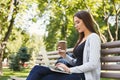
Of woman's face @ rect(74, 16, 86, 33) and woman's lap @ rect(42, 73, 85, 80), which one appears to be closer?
woman's lap @ rect(42, 73, 85, 80)

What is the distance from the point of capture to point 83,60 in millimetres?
4523

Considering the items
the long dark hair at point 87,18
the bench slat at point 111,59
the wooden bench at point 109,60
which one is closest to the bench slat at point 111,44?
the wooden bench at point 109,60

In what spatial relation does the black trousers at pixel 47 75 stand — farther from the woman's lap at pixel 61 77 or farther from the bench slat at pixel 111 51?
the bench slat at pixel 111 51

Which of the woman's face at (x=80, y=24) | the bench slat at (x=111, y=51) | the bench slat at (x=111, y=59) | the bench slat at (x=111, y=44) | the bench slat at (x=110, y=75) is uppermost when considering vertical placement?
the woman's face at (x=80, y=24)

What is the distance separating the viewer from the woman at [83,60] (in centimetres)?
429

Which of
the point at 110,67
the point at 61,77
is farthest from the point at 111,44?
the point at 61,77

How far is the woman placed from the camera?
429 cm

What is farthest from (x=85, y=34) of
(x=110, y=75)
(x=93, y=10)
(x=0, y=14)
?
(x=93, y=10)

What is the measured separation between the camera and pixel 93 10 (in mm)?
31266

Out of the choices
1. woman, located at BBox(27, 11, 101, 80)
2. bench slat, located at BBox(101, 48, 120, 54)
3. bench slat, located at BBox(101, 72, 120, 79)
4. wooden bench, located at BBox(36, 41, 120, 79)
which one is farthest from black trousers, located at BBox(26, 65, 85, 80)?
bench slat, located at BBox(101, 48, 120, 54)

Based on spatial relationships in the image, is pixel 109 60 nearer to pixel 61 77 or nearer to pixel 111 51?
pixel 111 51

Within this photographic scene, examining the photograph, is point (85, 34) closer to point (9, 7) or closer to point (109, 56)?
point (109, 56)

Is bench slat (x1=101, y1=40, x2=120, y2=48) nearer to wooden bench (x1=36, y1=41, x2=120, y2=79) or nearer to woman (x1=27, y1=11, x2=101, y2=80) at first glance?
wooden bench (x1=36, y1=41, x2=120, y2=79)

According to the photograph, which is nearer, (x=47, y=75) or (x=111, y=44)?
(x=47, y=75)
